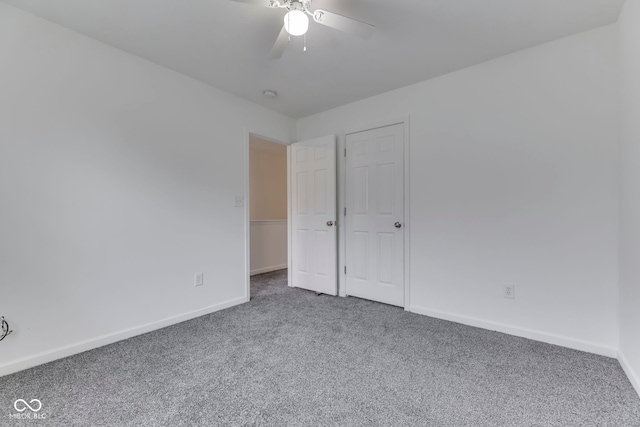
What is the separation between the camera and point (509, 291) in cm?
228

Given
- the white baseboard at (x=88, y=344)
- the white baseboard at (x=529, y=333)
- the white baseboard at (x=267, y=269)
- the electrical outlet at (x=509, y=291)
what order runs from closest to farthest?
the white baseboard at (x=88, y=344) < the white baseboard at (x=529, y=333) < the electrical outlet at (x=509, y=291) < the white baseboard at (x=267, y=269)

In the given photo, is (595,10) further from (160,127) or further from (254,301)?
(254,301)

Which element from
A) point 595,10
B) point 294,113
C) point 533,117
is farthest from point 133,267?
point 595,10

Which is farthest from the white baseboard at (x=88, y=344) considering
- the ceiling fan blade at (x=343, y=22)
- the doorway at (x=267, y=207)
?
the ceiling fan blade at (x=343, y=22)

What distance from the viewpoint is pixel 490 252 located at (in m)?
2.37

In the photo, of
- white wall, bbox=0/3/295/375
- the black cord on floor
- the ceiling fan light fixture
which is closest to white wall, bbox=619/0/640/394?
the ceiling fan light fixture

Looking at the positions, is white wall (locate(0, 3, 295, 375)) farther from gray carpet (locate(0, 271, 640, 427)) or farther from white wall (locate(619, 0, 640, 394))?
white wall (locate(619, 0, 640, 394))

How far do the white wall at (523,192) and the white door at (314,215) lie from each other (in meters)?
0.99

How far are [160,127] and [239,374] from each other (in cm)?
218

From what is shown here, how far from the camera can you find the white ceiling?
5.77ft

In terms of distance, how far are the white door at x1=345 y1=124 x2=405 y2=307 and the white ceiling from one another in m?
0.68

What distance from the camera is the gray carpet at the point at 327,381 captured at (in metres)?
1.35

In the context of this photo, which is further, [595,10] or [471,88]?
[471,88]

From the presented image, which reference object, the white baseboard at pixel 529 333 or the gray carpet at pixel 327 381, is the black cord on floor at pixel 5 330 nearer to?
the gray carpet at pixel 327 381
